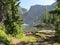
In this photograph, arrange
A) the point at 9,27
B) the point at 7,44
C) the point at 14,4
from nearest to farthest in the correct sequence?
the point at 7,44, the point at 9,27, the point at 14,4

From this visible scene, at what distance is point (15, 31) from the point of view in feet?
143

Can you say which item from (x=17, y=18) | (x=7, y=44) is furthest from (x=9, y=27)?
(x=7, y=44)

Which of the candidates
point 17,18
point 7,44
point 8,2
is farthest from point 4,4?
point 7,44

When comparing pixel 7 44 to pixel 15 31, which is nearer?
pixel 7 44

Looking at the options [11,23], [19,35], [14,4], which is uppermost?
[14,4]

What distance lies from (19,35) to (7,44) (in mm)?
16459

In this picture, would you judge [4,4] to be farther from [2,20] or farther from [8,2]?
[2,20]

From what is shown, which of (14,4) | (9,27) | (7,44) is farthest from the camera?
(14,4)

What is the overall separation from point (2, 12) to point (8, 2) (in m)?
4.21

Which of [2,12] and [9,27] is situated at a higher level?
[2,12]

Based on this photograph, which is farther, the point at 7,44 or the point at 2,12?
the point at 2,12

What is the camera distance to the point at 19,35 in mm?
44969

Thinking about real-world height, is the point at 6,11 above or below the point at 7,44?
above

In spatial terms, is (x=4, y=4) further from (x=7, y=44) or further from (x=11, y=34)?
(x=7, y=44)
